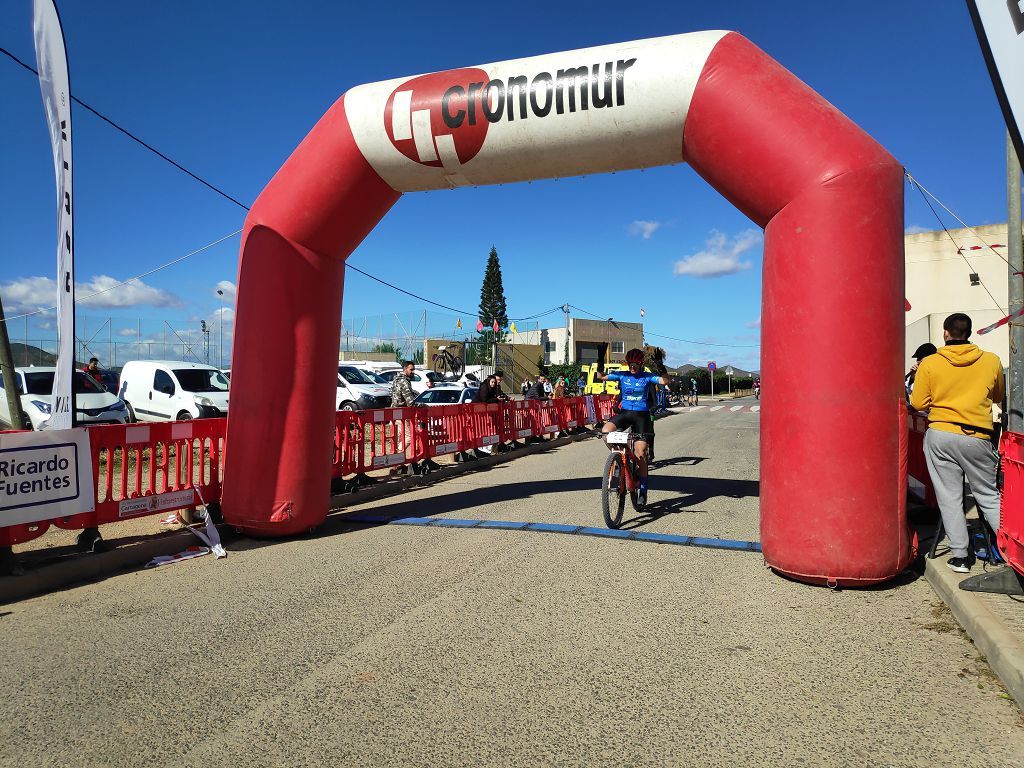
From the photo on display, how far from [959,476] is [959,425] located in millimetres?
374

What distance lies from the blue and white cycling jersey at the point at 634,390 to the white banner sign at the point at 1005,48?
5.46m

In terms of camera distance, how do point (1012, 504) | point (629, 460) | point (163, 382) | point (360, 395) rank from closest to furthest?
1. point (1012, 504)
2. point (629, 460)
3. point (163, 382)
4. point (360, 395)

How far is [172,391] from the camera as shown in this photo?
1517 centimetres

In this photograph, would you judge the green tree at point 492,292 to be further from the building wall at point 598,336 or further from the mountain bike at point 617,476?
the mountain bike at point 617,476

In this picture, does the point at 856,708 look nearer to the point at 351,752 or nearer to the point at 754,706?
the point at 754,706

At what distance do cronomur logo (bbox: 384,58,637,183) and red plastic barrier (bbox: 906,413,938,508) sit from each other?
4464 millimetres

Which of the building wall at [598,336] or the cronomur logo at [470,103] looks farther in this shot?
the building wall at [598,336]

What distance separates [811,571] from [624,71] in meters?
4.36

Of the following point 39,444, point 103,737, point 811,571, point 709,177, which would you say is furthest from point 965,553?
point 39,444

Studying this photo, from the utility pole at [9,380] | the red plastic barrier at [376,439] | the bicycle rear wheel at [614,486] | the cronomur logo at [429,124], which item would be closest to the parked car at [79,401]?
the utility pole at [9,380]

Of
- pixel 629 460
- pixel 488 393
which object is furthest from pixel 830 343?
pixel 488 393

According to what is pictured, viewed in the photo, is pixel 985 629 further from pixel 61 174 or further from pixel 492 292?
pixel 492 292

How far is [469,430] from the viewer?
41.0ft

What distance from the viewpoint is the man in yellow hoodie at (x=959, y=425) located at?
185 inches
